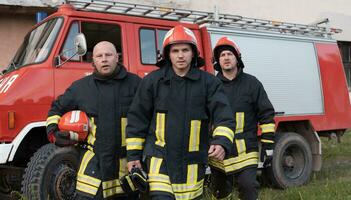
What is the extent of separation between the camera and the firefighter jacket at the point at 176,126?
119 inches

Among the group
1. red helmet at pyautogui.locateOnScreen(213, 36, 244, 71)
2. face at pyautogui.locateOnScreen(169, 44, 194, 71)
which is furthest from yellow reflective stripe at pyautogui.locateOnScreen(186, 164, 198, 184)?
red helmet at pyautogui.locateOnScreen(213, 36, 244, 71)

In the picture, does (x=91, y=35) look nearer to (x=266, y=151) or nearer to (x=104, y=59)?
(x=104, y=59)

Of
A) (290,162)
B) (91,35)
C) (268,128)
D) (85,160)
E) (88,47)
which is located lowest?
(290,162)

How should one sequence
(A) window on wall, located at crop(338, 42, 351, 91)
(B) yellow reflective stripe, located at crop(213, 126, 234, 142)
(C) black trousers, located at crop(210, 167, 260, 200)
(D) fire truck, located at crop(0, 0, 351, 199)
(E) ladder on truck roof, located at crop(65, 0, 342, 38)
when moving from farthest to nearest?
(A) window on wall, located at crop(338, 42, 351, 91), (E) ladder on truck roof, located at crop(65, 0, 342, 38), (D) fire truck, located at crop(0, 0, 351, 199), (C) black trousers, located at crop(210, 167, 260, 200), (B) yellow reflective stripe, located at crop(213, 126, 234, 142)

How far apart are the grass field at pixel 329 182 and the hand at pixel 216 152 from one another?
1.89m

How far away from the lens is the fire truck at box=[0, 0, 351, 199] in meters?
4.57

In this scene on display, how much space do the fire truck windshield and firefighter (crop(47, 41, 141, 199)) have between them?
A: 5.61 ft

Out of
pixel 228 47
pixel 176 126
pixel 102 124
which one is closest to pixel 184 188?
pixel 176 126

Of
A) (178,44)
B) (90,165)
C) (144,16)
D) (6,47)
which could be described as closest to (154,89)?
(178,44)

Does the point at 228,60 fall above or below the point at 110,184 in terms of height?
above

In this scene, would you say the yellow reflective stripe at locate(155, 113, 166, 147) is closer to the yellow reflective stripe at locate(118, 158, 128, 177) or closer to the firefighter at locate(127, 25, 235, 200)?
the firefighter at locate(127, 25, 235, 200)

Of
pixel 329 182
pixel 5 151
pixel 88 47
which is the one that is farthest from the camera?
pixel 329 182

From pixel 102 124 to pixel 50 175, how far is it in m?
1.54

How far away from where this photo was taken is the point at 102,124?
3.30m
